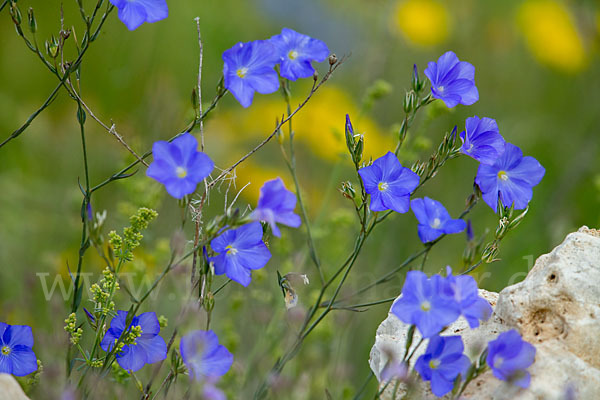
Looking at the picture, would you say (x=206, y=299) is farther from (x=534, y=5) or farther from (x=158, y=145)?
(x=534, y=5)

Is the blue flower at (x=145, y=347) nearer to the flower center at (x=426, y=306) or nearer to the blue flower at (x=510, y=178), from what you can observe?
the flower center at (x=426, y=306)

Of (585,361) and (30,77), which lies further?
(30,77)

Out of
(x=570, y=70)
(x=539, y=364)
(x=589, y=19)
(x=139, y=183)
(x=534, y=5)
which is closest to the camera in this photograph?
(x=539, y=364)

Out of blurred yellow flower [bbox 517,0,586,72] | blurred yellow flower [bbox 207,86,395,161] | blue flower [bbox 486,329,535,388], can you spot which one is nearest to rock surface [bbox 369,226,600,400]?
blue flower [bbox 486,329,535,388]

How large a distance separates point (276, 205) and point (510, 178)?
54cm

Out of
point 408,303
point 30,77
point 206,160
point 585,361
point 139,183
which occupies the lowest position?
point 585,361

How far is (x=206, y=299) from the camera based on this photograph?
53.6 inches

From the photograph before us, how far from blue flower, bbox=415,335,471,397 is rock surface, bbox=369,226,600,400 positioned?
0.19 ft

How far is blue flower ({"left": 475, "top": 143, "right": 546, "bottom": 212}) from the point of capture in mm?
1460

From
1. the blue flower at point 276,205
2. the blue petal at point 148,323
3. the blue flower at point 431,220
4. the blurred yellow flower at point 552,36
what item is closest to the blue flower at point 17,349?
the blue petal at point 148,323

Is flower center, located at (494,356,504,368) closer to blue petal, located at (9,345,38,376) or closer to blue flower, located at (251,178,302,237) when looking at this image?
blue flower, located at (251,178,302,237)

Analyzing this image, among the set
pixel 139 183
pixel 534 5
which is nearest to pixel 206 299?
pixel 139 183

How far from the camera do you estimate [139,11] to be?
1.37 metres

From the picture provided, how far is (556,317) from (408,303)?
14.0 inches
